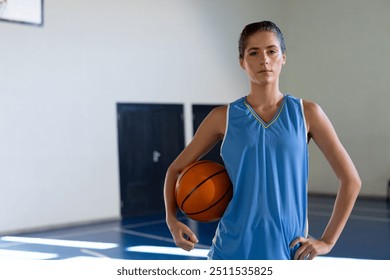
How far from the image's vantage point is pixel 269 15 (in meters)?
11.0

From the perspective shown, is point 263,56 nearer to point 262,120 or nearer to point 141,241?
point 262,120

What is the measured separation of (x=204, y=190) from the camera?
1.70 metres

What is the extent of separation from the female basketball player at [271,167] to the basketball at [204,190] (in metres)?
0.08

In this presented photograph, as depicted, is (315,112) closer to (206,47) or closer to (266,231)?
(266,231)

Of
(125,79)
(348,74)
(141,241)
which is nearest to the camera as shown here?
(141,241)

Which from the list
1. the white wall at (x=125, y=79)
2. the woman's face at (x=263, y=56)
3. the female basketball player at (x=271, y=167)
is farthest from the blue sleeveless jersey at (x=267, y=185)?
the white wall at (x=125, y=79)

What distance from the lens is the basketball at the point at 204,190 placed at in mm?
1683

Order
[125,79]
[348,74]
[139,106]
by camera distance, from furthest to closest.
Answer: [348,74] < [139,106] < [125,79]

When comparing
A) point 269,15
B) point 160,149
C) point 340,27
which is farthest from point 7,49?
point 340,27

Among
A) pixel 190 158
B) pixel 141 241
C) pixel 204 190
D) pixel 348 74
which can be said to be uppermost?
pixel 348 74

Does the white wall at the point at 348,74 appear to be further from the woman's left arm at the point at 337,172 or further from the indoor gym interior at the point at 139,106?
the woman's left arm at the point at 337,172

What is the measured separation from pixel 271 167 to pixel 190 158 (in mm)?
318

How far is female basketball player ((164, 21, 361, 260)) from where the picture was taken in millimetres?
1539

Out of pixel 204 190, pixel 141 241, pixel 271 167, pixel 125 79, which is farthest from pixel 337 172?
pixel 125 79
